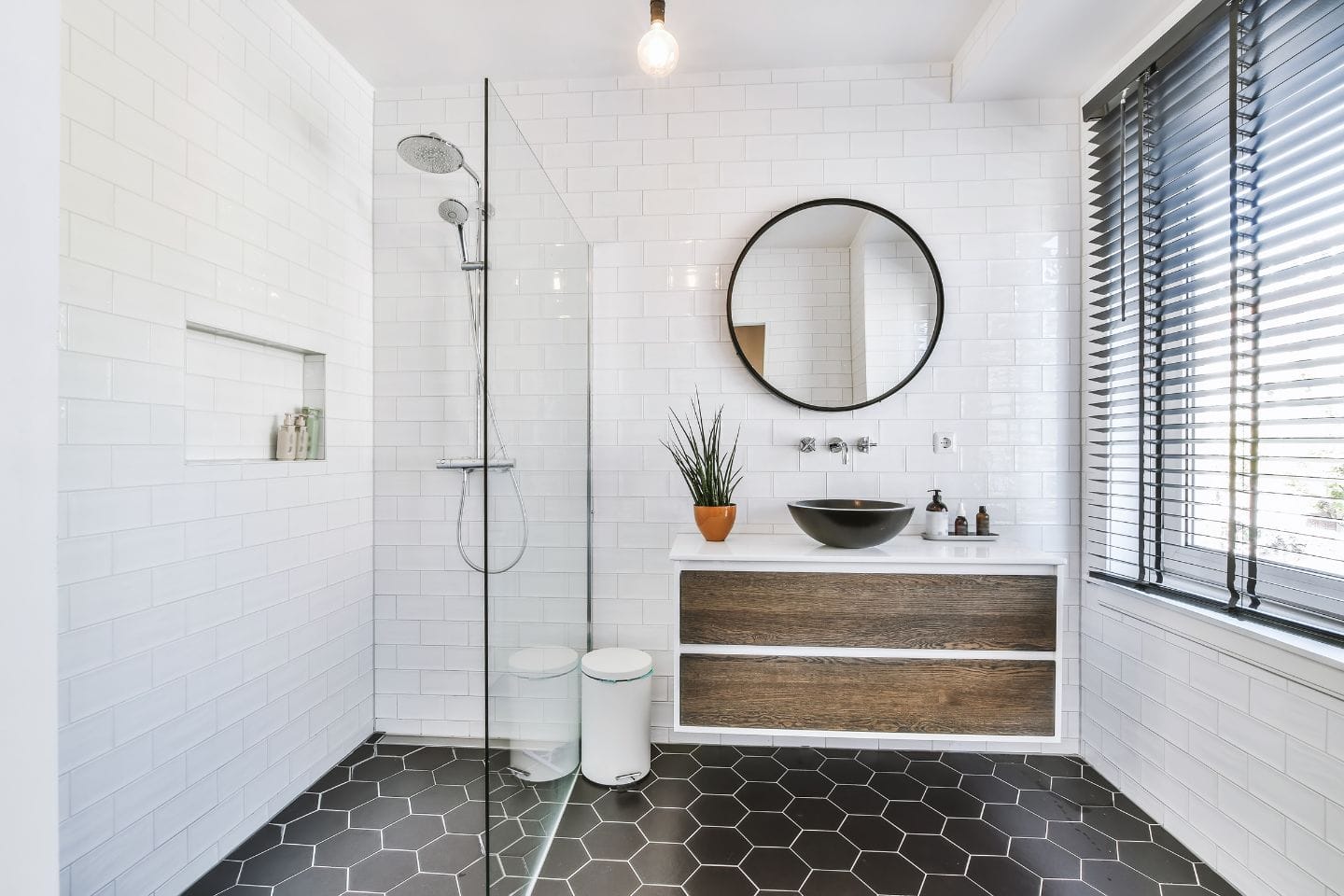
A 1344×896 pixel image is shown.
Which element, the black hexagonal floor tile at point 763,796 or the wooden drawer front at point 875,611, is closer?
the wooden drawer front at point 875,611

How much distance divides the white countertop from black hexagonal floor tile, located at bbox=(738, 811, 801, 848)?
0.84 m

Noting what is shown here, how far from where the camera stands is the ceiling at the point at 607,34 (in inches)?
82.4

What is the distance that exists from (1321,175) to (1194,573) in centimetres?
113

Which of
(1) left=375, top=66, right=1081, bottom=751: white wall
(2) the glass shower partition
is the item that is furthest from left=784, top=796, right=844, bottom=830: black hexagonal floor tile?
(2) the glass shower partition

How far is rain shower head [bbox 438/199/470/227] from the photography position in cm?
222

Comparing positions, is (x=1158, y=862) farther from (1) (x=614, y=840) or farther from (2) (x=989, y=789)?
(1) (x=614, y=840)

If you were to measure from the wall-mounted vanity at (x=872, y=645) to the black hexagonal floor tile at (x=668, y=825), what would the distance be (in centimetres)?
31

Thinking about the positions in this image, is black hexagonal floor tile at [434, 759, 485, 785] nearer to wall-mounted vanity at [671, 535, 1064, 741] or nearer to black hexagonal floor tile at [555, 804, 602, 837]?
black hexagonal floor tile at [555, 804, 602, 837]

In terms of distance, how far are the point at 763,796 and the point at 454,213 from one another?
2.37 m

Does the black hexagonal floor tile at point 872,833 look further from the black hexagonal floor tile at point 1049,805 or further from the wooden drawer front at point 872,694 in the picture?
the black hexagonal floor tile at point 1049,805

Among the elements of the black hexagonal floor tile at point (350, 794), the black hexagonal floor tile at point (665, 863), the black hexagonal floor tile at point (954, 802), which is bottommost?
the black hexagonal floor tile at point (665, 863)

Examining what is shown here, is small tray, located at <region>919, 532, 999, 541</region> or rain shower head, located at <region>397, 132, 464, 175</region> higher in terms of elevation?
rain shower head, located at <region>397, 132, 464, 175</region>

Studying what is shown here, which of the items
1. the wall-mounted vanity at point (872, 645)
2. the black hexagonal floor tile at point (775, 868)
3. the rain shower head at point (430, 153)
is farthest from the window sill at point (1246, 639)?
the rain shower head at point (430, 153)

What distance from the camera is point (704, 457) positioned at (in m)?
2.39
